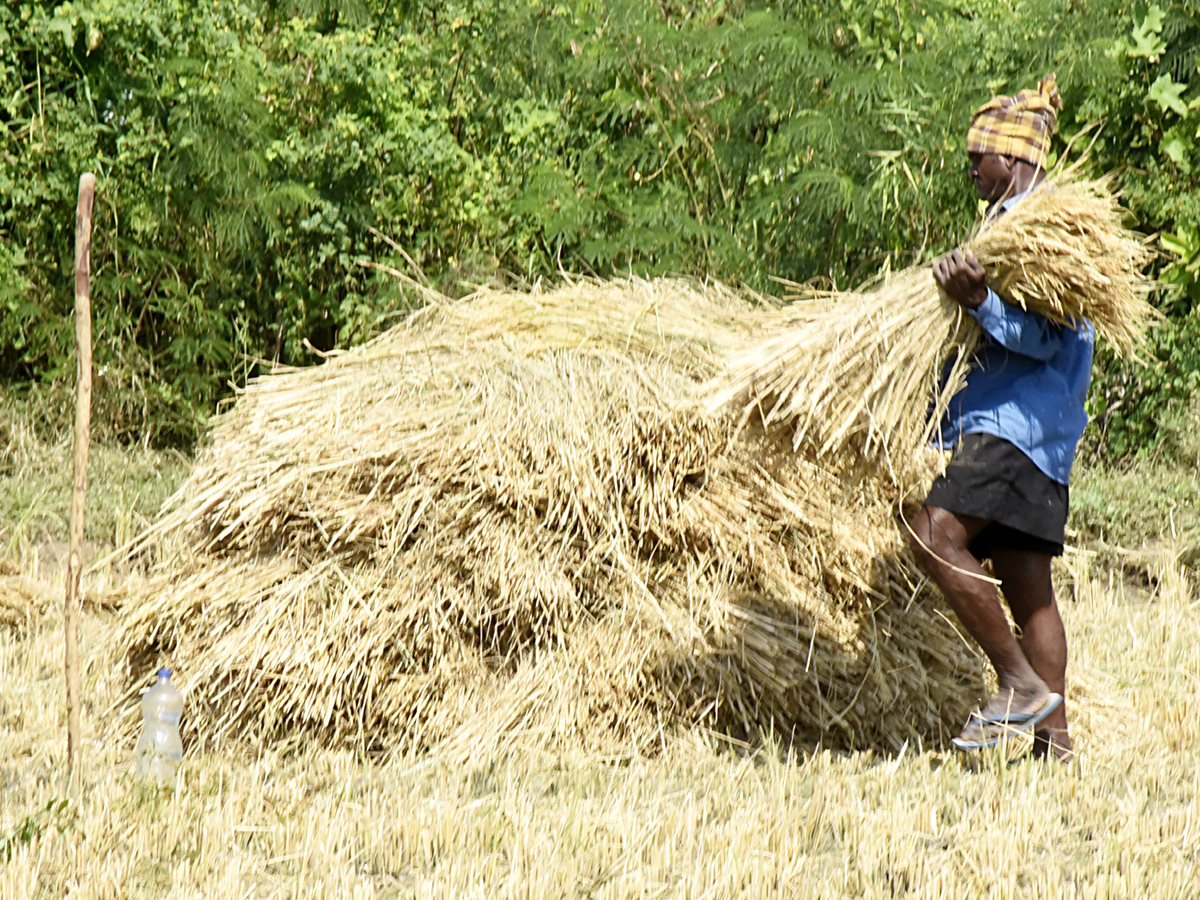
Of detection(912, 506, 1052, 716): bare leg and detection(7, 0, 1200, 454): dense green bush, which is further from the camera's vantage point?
detection(7, 0, 1200, 454): dense green bush

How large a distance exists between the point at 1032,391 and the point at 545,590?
157cm

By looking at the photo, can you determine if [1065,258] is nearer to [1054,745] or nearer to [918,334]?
[918,334]

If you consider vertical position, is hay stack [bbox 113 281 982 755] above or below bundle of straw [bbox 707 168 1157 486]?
below

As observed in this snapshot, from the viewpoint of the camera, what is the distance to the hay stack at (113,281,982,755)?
4.24 m

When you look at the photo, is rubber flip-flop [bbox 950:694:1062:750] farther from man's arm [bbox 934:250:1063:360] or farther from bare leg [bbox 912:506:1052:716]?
man's arm [bbox 934:250:1063:360]

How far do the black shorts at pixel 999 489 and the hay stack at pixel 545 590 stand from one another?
515 mm

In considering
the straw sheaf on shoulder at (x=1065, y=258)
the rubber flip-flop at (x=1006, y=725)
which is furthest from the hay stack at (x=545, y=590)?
the straw sheaf on shoulder at (x=1065, y=258)

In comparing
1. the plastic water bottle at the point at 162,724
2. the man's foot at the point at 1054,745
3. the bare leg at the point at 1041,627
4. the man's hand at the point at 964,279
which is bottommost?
the plastic water bottle at the point at 162,724

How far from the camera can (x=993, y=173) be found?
3.95 m

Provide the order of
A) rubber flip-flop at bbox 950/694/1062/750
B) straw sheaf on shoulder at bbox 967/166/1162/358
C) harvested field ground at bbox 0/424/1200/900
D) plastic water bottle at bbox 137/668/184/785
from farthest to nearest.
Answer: plastic water bottle at bbox 137/668/184/785 < rubber flip-flop at bbox 950/694/1062/750 < straw sheaf on shoulder at bbox 967/166/1162/358 < harvested field ground at bbox 0/424/1200/900

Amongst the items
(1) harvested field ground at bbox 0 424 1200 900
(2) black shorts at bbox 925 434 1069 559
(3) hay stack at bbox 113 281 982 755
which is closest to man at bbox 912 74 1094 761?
(2) black shorts at bbox 925 434 1069 559

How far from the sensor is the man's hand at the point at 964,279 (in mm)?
3662

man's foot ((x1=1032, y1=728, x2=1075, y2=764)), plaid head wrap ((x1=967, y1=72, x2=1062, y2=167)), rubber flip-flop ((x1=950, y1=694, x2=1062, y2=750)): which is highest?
plaid head wrap ((x1=967, y1=72, x2=1062, y2=167))

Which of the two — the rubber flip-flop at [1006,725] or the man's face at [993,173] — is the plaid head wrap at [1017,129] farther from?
the rubber flip-flop at [1006,725]
